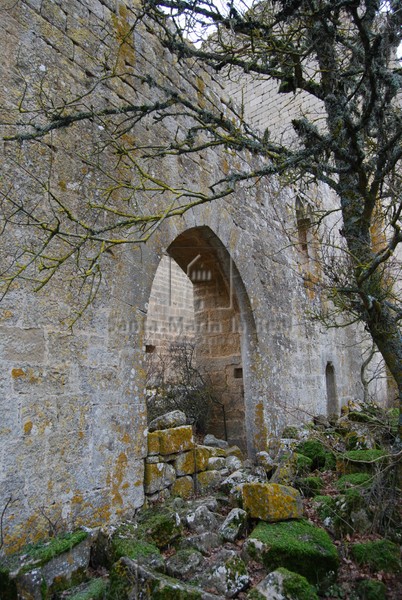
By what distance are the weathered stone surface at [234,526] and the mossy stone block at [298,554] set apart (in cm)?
28

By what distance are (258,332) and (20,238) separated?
11.4ft

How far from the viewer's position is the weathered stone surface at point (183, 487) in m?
3.78

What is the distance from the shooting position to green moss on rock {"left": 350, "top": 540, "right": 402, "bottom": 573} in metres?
2.55

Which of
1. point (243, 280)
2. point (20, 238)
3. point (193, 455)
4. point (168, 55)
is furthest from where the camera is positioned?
point (243, 280)

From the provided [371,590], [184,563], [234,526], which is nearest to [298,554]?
[371,590]

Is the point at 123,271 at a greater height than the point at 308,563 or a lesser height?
greater

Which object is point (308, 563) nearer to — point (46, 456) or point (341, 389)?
point (46, 456)

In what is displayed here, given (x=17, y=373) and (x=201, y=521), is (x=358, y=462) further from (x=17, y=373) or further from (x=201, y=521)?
(x=17, y=373)

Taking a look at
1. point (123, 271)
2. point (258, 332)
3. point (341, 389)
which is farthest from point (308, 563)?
point (341, 389)

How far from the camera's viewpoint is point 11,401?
273 cm

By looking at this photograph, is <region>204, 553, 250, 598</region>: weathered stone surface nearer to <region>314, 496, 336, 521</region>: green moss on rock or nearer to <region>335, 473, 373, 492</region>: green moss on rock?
<region>314, 496, 336, 521</region>: green moss on rock

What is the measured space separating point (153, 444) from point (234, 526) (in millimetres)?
1002

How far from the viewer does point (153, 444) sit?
3.69 m

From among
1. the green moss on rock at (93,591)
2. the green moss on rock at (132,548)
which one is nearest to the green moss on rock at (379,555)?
the green moss on rock at (132,548)
